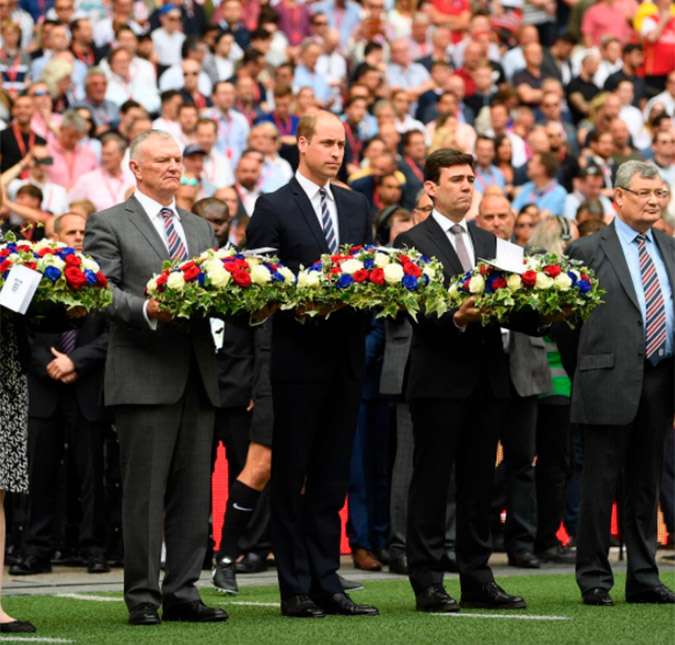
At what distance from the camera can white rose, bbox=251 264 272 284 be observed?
7.55 m

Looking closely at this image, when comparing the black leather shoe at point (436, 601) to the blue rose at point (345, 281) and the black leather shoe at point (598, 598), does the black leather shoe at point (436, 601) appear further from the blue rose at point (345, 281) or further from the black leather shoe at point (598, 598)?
the blue rose at point (345, 281)

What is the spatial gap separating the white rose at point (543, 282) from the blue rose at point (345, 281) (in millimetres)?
1011

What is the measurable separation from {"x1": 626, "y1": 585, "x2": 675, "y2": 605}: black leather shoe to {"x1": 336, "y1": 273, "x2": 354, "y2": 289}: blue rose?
2860 mm

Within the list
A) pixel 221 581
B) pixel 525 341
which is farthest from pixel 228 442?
pixel 525 341

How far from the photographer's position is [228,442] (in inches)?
440

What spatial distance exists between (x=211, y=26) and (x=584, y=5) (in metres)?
7.92

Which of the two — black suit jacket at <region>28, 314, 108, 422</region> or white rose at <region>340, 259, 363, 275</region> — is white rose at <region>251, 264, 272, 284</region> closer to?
white rose at <region>340, 259, 363, 275</region>

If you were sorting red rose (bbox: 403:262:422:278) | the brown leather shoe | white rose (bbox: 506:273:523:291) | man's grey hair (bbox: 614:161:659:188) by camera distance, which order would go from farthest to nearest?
1. the brown leather shoe
2. man's grey hair (bbox: 614:161:659:188)
3. white rose (bbox: 506:273:523:291)
4. red rose (bbox: 403:262:422:278)

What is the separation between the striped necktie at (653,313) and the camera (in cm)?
898

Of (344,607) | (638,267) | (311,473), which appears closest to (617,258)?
(638,267)

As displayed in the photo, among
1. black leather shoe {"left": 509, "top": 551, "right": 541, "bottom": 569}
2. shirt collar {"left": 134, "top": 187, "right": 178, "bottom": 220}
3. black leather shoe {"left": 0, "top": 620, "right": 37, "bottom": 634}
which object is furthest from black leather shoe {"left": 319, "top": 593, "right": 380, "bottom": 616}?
black leather shoe {"left": 509, "top": 551, "right": 541, "bottom": 569}

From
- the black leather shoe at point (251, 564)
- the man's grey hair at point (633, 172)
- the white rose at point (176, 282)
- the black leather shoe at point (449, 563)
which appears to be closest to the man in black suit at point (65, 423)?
the black leather shoe at point (251, 564)

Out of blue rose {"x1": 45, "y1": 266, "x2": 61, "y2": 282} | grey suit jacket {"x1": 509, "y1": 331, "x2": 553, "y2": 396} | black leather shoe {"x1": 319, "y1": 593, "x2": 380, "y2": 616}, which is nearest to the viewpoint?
blue rose {"x1": 45, "y1": 266, "x2": 61, "y2": 282}

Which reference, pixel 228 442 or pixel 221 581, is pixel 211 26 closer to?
pixel 228 442
